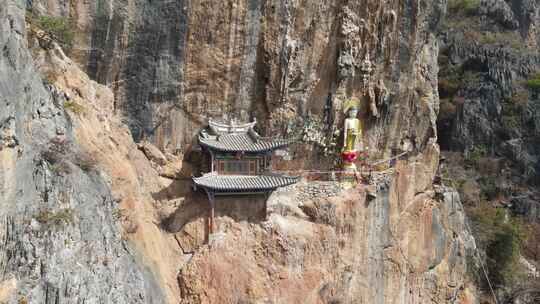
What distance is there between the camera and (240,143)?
18.2m

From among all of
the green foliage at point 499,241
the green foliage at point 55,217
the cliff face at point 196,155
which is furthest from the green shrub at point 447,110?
the green foliage at point 55,217

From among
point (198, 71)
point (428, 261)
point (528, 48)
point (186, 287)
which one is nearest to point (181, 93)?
point (198, 71)

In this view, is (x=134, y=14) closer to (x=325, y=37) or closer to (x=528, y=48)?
(x=325, y=37)

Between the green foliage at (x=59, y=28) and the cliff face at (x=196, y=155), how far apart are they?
12.8 inches

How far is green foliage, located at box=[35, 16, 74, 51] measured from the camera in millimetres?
15188

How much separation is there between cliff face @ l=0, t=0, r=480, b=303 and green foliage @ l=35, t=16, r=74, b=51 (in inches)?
12.8

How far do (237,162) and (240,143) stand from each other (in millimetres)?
637

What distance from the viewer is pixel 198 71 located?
61.3ft

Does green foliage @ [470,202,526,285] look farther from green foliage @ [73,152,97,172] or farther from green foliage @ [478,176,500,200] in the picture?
green foliage @ [73,152,97,172]

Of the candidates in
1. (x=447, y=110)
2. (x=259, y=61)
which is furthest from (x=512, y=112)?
(x=259, y=61)

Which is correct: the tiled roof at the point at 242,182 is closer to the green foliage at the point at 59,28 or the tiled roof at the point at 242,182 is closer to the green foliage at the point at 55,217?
the green foliage at the point at 59,28

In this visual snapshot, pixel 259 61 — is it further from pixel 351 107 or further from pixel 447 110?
pixel 447 110

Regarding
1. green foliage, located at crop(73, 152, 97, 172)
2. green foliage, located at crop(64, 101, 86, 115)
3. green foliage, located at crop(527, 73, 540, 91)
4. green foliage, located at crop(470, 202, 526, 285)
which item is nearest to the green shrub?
green foliage, located at crop(527, 73, 540, 91)

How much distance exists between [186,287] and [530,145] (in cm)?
2260
